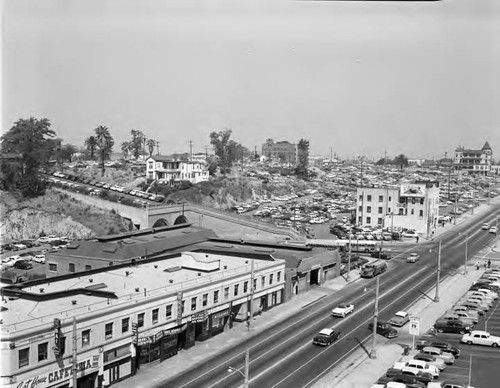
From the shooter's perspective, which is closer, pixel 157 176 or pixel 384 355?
pixel 384 355

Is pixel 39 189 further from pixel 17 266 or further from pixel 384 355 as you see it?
pixel 384 355

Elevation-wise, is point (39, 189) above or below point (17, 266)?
above

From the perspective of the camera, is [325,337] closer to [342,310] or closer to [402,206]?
[342,310]

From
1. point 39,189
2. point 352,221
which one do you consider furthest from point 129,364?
point 352,221

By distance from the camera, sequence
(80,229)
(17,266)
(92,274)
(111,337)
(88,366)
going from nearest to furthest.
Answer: (88,366) < (111,337) < (92,274) < (17,266) < (80,229)

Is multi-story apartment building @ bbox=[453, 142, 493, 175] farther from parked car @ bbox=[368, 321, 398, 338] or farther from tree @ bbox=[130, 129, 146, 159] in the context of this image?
parked car @ bbox=[368, 321, 398, 338]

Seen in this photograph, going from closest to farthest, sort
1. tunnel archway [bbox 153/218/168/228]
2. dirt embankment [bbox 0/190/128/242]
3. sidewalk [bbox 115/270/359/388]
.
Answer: sidewalk [bbox 115/270/359/388]
dirt embankment [bbox 0/190/128/242]
tunnel archway [bbox 153/218/168/228]

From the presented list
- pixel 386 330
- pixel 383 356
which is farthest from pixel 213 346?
pixel 386 330

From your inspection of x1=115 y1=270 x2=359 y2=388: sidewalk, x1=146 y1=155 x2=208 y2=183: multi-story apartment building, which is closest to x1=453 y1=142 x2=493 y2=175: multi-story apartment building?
x1=146 y1=155 x2=208 y2=183: multi-story apartment building
